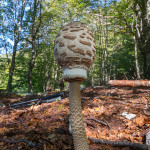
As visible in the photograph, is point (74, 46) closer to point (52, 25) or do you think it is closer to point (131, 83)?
point (131, 83)

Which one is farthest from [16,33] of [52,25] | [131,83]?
[131,83]

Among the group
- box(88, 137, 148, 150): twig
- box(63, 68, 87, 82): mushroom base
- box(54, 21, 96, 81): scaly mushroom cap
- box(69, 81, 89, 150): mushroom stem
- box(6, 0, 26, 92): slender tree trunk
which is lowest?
box(88, 137, 148, 150): twig

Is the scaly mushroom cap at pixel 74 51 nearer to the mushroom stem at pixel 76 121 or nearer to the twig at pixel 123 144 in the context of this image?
the mushroom stem at pixel 76 121

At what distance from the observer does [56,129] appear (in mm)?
2342

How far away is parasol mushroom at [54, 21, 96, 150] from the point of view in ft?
4.38

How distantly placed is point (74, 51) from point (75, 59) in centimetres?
9

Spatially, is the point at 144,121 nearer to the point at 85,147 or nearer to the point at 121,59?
the point at 85,147

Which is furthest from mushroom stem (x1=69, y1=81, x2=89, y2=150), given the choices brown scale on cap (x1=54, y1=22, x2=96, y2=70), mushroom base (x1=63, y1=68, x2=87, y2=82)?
brown scale on cap (x1=54, y1=22, x2=96, y2=70)

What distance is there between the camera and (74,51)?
4.33 feet

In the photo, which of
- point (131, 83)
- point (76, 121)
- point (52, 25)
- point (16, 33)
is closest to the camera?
point (76, 121)

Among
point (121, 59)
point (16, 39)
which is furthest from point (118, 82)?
point (121, 59)

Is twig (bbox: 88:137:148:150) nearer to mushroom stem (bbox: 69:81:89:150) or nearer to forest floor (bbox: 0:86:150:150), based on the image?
forest floor (bbox: 0:86:150:150)

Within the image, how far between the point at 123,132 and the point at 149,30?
6388 millimetres

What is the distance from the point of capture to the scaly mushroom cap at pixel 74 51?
1327 mm
